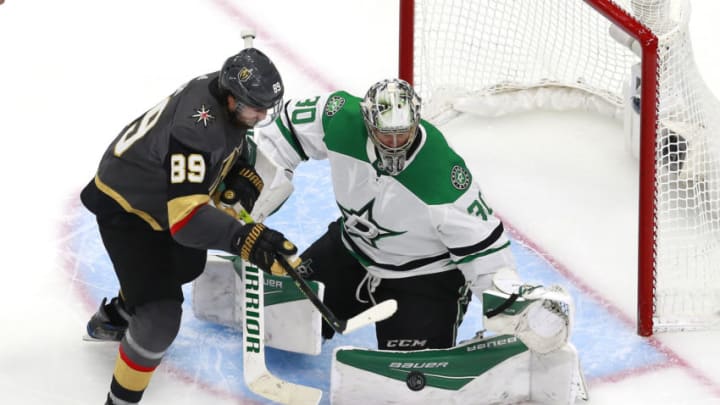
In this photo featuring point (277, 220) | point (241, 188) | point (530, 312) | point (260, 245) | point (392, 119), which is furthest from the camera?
point (277, 220)

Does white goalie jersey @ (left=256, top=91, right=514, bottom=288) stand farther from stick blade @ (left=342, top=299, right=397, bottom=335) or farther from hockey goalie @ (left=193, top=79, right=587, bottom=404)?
stick blade @ (left=342, top=299, right=397, bottom=335)

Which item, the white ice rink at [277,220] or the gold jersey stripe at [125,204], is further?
the white ice rink at [277,220]

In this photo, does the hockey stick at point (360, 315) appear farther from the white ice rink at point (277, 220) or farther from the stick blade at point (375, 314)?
the white ice rink at point (277, 220)

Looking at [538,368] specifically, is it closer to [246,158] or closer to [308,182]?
[246,158]

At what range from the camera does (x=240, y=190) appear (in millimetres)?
4391

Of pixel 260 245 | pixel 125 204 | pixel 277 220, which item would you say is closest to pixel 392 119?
pixel 260 245

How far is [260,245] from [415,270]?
64 centimetres

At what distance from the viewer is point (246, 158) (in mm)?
4457

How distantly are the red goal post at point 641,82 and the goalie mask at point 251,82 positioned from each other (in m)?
1.06

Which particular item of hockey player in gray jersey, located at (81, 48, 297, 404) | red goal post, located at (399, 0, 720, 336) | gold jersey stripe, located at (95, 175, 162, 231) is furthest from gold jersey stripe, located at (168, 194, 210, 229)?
red goal post, located at (399, 0, 720, 336)

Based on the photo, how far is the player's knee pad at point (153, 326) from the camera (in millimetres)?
4188

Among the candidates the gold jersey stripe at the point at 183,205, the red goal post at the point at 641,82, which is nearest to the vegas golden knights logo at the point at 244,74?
the gold jersey stripe at the point at 183,205

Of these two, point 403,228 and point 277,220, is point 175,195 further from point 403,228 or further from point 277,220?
point 277,220

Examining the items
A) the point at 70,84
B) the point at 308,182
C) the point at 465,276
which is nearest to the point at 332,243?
the point at 465,276
